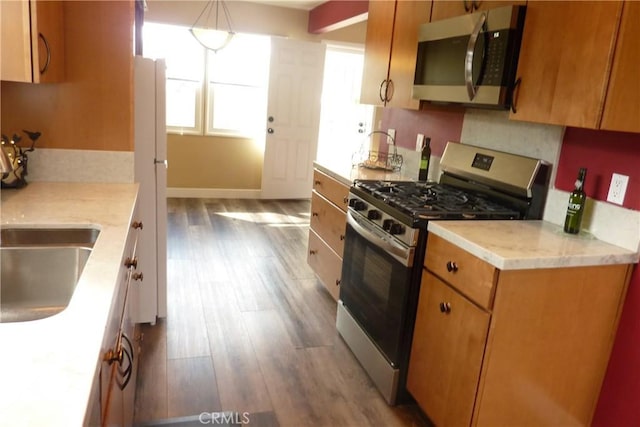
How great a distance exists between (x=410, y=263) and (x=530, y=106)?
0.79 meters

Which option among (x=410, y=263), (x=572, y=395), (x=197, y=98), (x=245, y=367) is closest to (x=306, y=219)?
(x=197, y=98)

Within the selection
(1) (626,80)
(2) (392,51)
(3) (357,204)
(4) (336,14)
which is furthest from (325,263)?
(4) (336,14)

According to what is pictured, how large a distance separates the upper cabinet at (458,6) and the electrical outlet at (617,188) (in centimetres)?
78

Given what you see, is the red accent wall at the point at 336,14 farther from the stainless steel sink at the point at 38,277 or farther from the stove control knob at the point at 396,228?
the stainless steel sink at the point at 38,277

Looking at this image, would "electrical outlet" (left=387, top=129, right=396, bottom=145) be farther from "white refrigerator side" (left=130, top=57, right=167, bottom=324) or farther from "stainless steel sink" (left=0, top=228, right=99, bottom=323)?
"stainless steel sink" (left=0, top=228, right=99, bottom=323)

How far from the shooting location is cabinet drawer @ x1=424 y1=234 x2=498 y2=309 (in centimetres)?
167

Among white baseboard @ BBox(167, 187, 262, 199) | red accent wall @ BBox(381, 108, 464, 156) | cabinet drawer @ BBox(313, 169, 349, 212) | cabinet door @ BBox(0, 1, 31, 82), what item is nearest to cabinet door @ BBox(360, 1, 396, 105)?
red accent wall @ BBox(381, 108, 464, 156)

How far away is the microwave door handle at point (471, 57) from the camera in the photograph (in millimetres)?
2062

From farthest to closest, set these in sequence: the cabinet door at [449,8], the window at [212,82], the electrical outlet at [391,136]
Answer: the window at [212,82]
the electrical outlet at [391,136]
the cabinet door at [449,8]

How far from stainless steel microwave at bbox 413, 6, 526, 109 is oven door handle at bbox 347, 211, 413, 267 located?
72cm

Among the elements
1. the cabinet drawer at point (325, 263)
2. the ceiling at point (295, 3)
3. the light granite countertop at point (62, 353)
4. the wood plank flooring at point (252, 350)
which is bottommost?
the wood plank flooring at point (252, 350)

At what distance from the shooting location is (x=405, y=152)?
339 centimetres

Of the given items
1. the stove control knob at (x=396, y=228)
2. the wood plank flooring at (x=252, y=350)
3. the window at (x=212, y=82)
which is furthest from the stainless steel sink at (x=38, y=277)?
the window at (x=212, y=82)

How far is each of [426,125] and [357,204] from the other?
3.10 ft
